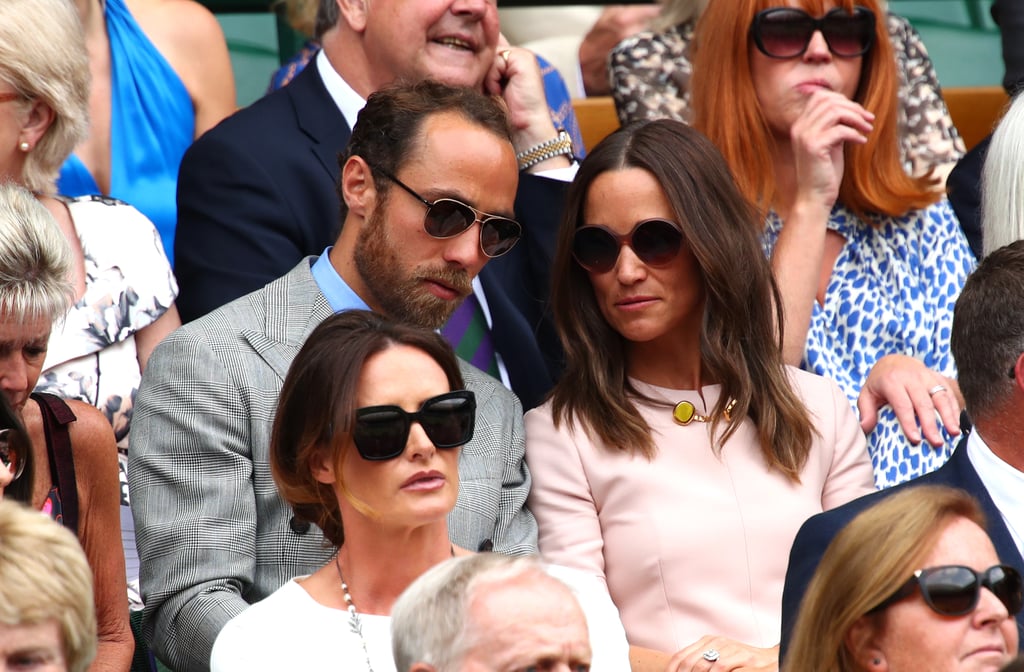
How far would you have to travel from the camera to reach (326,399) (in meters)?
3.24

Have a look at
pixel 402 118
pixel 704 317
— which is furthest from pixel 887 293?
pixel 402 118

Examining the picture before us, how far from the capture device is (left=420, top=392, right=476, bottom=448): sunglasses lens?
323 cm

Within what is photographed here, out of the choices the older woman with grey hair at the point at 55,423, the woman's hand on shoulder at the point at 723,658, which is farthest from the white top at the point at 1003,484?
the older woman with grey hair at the point at 55,423

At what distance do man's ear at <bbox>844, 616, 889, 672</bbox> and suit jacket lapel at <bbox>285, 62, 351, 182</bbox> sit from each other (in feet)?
6.59

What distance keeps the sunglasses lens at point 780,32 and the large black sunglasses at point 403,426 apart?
191 centimetres

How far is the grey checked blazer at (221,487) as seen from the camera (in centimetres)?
346

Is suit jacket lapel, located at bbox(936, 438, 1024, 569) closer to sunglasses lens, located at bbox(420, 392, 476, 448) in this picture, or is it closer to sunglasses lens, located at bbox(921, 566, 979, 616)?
sunglasses lens, located at bbox(921, 566, 979, 616)

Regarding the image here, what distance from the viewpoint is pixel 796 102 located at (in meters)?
4.73

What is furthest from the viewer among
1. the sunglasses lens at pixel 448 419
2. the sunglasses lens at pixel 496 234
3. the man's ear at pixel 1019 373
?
the sunglasses lens at pixel 496 234

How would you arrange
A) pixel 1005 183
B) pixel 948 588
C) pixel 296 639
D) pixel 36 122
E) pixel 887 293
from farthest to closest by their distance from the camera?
pixel 887 293
pixel 1005 183
pixel 36 122
pixel 296 639
pixel 948 588

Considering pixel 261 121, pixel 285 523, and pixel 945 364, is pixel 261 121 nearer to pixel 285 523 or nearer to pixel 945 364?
pixel 285 523

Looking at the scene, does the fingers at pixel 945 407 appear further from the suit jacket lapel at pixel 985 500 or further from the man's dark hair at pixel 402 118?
the man's dark hair at pixel 402 118

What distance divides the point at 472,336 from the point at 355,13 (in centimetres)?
102

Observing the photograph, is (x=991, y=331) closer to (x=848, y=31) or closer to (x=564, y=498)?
(x=564, y=498)
